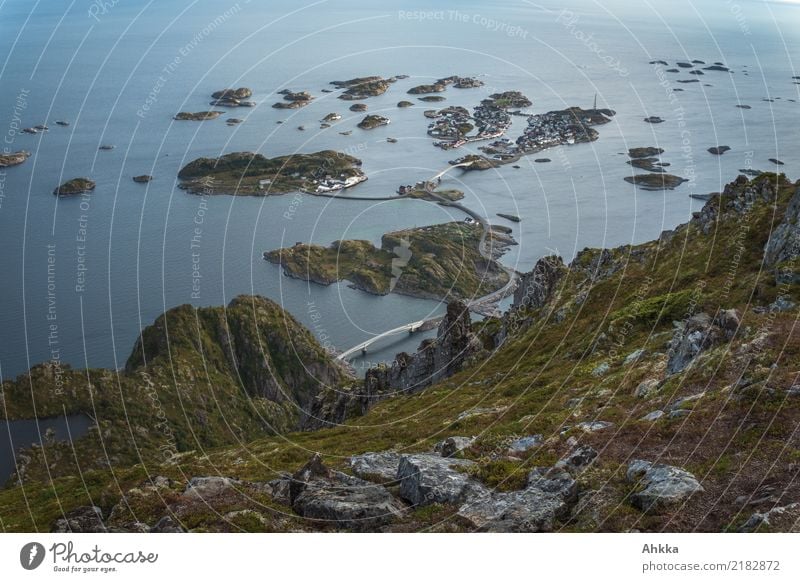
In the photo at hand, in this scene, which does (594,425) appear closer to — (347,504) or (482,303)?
(347,504)

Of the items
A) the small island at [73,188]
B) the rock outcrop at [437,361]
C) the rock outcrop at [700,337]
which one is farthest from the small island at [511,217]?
the rock outcrop at [700,337]

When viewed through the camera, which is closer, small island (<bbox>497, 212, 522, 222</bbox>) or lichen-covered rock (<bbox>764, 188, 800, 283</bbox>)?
lichen-covered rock (<bbox>764, 188, 800, 283</bbox>)

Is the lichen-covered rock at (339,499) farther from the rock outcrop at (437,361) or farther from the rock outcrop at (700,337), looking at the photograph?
the rock outcrop at (437,361)

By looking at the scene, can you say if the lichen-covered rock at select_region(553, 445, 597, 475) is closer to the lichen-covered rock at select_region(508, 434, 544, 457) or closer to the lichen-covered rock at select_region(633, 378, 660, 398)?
the lichen-covered rock at select_region(508, 434, 544, 457)

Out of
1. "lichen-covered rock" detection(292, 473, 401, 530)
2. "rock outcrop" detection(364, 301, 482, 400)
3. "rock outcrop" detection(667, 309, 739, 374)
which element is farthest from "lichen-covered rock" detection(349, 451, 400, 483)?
"rock outcrop" detection(364, 301, 482, 400)

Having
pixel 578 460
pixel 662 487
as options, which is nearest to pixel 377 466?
pixel 578 460
